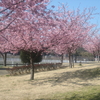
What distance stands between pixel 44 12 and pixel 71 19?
9.77 m

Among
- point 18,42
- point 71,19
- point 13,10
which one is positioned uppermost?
point 71,19

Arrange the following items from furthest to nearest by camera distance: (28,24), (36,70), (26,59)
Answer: (26,59), (36,70), (28,24)

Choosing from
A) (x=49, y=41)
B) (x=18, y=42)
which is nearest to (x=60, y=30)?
(x=49, y=41)

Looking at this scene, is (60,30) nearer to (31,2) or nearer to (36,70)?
(31,2)

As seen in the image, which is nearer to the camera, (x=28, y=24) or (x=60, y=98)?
(x=60, y=98)

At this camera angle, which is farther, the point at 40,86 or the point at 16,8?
the point at 40,86

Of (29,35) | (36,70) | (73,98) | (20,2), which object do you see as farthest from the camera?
(36,70)

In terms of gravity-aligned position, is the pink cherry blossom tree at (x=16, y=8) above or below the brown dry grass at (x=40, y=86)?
above

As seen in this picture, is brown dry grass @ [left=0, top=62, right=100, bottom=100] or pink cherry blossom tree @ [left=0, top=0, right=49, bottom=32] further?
brown dry grass @ [left=0, top=62, right=100, bottom=100]

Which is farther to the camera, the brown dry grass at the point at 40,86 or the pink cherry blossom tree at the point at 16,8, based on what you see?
the brown dry grass at the point at 40,86

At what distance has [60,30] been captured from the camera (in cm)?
1014

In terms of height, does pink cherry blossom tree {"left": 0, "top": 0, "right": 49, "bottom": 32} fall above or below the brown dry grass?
above

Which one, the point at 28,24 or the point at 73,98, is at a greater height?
the point at 28,24

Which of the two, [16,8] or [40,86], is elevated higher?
[16,8]
